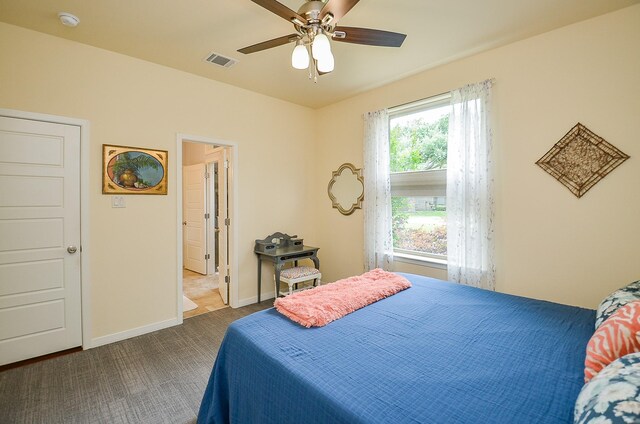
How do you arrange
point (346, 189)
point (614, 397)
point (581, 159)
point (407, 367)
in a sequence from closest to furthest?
point (614, 397) → point (407, 367) → point (581, 159) → point (346, 189)

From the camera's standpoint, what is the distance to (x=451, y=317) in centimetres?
172

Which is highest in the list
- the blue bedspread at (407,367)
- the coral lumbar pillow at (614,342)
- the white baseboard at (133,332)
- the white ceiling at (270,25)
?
the white ceiling at (270,25)

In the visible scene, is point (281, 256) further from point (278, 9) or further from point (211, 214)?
point (278, 9)

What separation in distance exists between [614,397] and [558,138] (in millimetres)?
2264

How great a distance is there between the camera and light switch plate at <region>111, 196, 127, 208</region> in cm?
276

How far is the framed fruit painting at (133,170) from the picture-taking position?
2.72 meters

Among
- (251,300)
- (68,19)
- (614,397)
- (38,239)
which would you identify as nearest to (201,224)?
(251,300)

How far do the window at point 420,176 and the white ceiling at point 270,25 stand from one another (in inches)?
20.5

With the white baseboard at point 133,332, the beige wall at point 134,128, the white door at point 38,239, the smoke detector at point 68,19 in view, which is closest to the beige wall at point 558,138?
the beige wall at point 134,128

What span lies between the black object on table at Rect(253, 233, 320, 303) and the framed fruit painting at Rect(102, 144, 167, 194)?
4.38 ft

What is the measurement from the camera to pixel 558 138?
2.36 metres

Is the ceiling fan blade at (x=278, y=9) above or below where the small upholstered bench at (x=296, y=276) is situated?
above

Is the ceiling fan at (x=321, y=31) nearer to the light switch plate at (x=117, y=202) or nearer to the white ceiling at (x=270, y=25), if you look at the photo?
the white ceiling at (x=270, y=25)

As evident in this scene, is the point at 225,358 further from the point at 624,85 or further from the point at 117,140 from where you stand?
the point at 624,85
